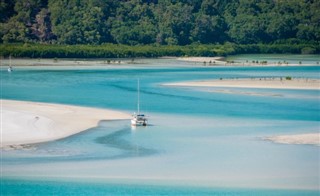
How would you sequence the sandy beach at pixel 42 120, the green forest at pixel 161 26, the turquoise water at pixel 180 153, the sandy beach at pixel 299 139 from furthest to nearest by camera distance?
the green forest at pixel 161 26, the sandy beach at pixel 299 139, the sandy beach at pixel 42 120, the turquoise water at pixel 180 153

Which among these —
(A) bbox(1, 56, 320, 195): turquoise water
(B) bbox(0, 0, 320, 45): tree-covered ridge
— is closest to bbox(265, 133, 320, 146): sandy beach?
(A) bbox(1, 56, 320, 195): turquoise water

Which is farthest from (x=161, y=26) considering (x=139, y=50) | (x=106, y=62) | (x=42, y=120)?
(x=42, y=120)

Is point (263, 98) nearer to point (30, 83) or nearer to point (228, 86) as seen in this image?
point (228, 86)

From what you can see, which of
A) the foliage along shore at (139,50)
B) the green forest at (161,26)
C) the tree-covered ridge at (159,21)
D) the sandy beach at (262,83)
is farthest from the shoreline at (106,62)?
the sandy beach at (262,83)

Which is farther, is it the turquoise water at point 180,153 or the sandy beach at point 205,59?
the sandy beach at point 205,59

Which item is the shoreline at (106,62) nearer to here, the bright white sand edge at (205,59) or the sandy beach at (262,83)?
the bright white sand edge at (205,59)

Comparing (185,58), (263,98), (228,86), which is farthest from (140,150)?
(185,58)

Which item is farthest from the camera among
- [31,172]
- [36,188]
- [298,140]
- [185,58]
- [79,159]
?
[185,58]
